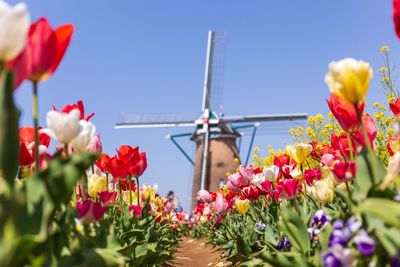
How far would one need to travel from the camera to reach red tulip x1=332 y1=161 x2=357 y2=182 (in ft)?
6.97

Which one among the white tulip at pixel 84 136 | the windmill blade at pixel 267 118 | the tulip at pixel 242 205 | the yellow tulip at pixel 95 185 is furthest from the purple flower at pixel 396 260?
the windmill blade at pixel 267 118

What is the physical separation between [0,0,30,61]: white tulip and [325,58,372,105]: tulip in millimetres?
964

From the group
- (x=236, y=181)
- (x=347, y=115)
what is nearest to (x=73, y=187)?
(x=347, y=115)

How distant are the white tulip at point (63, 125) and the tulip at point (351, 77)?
90 centimetres

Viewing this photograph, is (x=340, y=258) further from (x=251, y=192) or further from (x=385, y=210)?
(x=251, y=192)

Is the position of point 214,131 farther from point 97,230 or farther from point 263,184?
point 97,230

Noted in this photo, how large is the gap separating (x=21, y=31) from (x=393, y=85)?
5519mm

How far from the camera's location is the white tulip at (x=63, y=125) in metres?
1.64

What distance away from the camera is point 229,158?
2631cm

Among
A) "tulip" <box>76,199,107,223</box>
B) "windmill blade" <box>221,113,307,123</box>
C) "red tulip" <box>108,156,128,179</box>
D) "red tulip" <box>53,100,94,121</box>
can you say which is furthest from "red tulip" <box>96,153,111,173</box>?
"windmill blade" <box>221,113,307,123</box>

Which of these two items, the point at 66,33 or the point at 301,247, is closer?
the point at 66,33

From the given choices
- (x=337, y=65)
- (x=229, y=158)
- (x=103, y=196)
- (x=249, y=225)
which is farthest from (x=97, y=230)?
(x=229, y=158)

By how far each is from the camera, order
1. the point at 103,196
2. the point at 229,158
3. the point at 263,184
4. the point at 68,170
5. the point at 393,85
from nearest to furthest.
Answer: the point at 68,170
the point at 103,196
the point at 263,184
the point at 393,85
the point at 229,158

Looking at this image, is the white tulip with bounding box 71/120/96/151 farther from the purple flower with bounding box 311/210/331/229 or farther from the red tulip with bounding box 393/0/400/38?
the red tulip with bounding box 393/0/400/38
